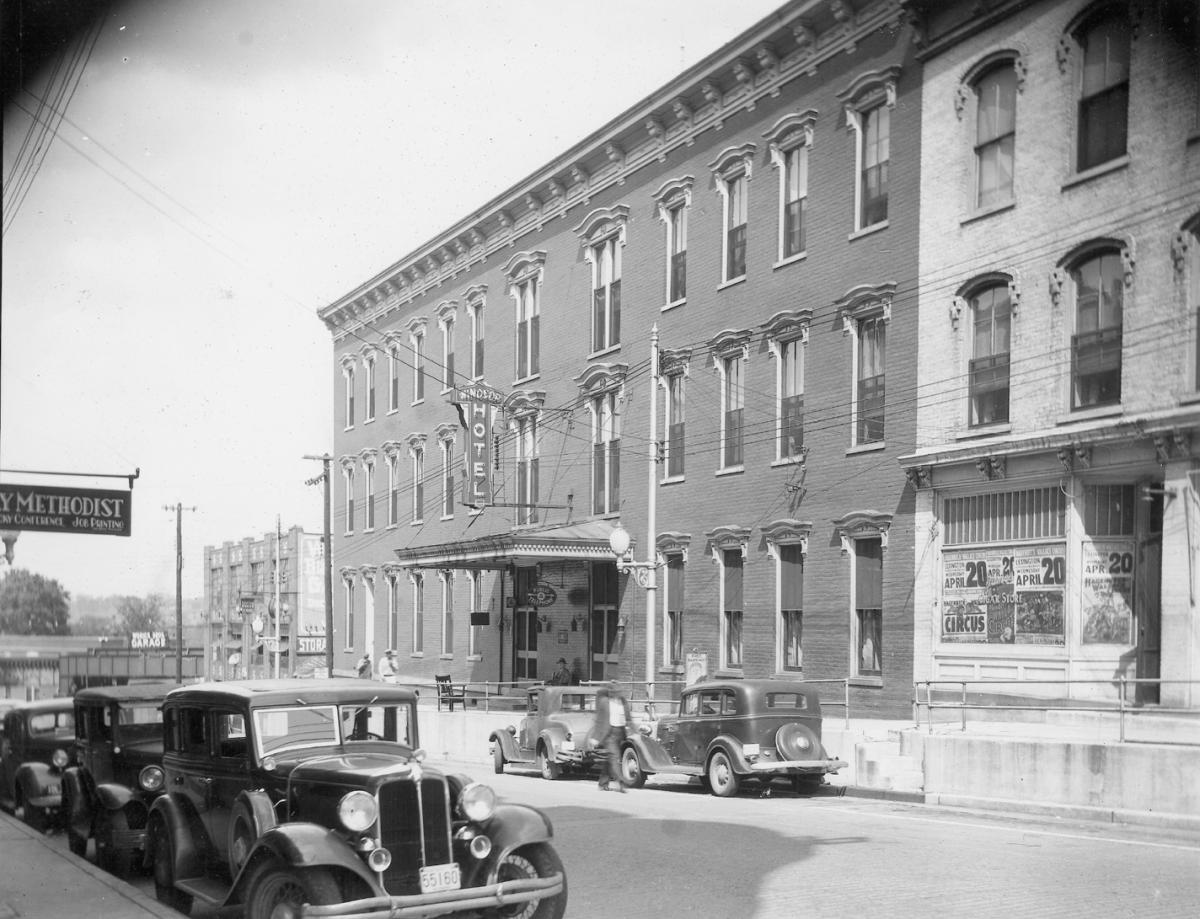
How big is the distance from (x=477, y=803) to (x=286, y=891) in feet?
4.31

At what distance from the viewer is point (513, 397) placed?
3641 cm

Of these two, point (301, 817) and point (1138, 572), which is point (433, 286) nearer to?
point (1138, 572)

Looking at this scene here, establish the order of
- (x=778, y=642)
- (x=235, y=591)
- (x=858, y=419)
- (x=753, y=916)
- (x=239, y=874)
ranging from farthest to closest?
(x=235, y=591)
(x=778, y=642)
(x=858, y=419)
(x=753, y=916)
(x=239, y=874)

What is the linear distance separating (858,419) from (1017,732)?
7.60 meters

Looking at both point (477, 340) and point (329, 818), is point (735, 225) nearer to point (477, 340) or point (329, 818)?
point (477, 340)

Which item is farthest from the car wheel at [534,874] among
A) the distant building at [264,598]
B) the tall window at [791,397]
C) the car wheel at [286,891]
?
the distant building at [264,598]

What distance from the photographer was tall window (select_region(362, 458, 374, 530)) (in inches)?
1843

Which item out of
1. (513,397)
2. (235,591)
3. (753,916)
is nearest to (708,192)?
(513,397)

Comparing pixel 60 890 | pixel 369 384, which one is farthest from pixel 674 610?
pixel 60 890

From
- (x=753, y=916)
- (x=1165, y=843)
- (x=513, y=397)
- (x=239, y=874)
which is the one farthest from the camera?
(x=513, y=397)

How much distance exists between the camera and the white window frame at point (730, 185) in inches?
1105

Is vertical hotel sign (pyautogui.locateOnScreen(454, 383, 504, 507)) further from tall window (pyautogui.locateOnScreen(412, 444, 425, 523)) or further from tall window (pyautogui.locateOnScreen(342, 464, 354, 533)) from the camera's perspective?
tall window (pyautogui.locateOnScreen(342, 464, 354, 533))

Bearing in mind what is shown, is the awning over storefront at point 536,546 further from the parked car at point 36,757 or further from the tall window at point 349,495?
the parked car at point 36,757

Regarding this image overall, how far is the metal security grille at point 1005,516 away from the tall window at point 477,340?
18.6 meters
